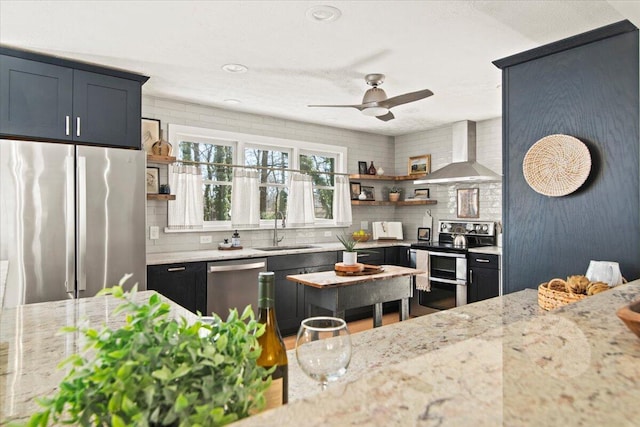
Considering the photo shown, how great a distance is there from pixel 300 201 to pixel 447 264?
1.89 m

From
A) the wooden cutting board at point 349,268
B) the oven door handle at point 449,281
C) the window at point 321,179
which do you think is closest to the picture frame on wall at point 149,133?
the window at point 321,179

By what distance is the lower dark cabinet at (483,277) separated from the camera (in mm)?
4391

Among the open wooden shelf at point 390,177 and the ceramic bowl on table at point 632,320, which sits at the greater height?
the open wooden shelf at point 390,177

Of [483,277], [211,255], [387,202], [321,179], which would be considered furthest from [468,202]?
[211,255]

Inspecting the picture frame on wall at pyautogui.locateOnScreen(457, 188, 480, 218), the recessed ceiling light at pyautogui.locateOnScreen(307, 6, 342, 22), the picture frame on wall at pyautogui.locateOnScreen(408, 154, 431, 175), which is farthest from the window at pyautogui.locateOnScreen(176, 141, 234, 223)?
the picture frame on wall at pyautogui.locateOnScreen(457, 188, 480, 218)

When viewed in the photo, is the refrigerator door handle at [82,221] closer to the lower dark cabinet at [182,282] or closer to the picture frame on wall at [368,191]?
the lower dark cabinet at [182,282]

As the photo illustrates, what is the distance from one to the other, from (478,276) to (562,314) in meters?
3.65

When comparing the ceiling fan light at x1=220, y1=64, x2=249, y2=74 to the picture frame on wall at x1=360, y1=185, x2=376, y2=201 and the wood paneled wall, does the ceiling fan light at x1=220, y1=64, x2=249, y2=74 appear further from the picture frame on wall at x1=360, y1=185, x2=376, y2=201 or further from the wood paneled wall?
the picture frame on wall at x1=360, y1=185, x2=376, y2=201

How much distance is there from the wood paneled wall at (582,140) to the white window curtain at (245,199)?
9.17 feet

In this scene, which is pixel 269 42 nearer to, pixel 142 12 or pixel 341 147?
pixel 142 12

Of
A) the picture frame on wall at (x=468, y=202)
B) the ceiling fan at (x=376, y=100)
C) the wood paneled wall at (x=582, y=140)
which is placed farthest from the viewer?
the picture frame on wall at (x=468, y=202)

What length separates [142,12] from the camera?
2404 millimetres

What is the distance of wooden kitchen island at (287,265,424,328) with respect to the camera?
301cm

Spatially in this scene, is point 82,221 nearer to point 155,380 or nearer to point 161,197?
point 161,197
